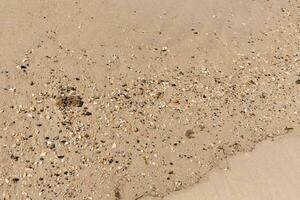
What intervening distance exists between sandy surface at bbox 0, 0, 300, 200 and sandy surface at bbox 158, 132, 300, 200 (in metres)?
0.36

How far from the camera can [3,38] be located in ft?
65.8

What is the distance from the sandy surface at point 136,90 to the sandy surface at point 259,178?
363 millimetres

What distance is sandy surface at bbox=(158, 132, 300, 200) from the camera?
16.7 metres

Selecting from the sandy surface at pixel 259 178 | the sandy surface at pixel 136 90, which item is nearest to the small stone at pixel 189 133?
the sandy surface at pixel 136 90

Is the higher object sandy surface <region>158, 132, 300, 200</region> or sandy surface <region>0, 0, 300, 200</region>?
sandy surface <region>0, 0, 300, 200</region>

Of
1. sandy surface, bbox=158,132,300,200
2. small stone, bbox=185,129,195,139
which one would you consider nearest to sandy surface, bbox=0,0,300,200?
small stone, bbox=185,129,195,139

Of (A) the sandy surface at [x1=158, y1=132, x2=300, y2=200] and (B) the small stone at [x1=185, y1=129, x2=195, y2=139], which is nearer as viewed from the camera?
(A) the sandy surface at [x1=158, y1=132, x2=300, y2=200]

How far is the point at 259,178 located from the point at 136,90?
17.5 ft

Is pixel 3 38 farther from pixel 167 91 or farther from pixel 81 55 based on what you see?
pixel 167 91

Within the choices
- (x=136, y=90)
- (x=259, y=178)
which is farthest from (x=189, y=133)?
(x=259, y=178)

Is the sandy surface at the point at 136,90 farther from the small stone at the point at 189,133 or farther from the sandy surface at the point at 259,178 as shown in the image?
the sandy surface at the point at 259,178

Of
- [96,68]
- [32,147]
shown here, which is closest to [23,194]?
[32,147]

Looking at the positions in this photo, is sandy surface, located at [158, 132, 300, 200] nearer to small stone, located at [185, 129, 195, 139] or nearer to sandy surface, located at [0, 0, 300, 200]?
sandy surface, located at [0, 0, 300, 200]

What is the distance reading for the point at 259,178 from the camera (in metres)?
17.2
